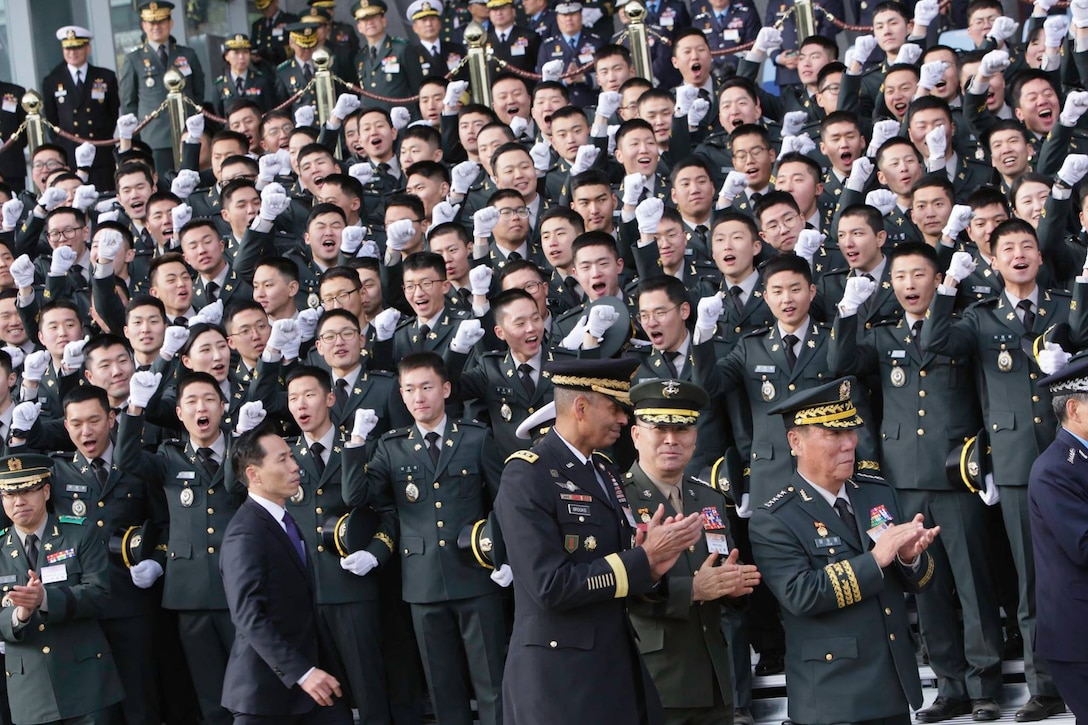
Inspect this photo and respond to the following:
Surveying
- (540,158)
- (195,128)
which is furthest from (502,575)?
(195,128)

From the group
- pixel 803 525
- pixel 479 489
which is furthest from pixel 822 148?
pixel 803 525

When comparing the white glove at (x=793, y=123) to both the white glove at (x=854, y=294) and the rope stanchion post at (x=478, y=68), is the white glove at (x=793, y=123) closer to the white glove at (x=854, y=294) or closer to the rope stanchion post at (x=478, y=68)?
the rope stanchion post at (x=478, y=68)

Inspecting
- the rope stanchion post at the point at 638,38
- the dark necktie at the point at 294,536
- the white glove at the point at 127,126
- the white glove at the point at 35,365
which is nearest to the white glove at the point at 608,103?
the rope stanchion post at the point at 638,38

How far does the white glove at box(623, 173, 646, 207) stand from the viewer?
8.21 metres

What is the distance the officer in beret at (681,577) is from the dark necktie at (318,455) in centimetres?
229

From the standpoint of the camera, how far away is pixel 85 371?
26.1 ft

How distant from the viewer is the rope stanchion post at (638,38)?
1126 cm

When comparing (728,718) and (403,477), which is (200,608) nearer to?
(403,477)

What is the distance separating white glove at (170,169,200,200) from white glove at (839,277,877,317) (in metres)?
5.49

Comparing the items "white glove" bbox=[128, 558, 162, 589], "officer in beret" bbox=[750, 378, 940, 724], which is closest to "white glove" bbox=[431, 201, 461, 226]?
"white glove" bbox=[128, 558, 162, 589]

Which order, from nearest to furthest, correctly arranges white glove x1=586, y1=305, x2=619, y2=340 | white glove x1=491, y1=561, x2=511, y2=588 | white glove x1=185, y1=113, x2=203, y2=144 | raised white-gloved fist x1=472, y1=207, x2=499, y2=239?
→ white glove x1=586, y1=305, x2=619, y2=340, white glove x1=491, y1=561, x2=511, y2=588, raised white-gloved fist x1=472, y1=207, x2=499, y2=239, white glove x1=185, y1=113, x2=203, y2=144

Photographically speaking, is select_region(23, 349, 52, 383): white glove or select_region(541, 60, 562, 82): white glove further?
select_region(541, 60, 562, 82): white glove

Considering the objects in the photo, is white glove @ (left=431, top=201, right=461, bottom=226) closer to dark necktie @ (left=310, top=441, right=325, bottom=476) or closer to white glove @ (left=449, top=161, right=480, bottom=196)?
white glove @ (left=449, top=161, right=480, bottom=196)

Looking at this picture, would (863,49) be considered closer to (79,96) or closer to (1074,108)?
(1074,108)
